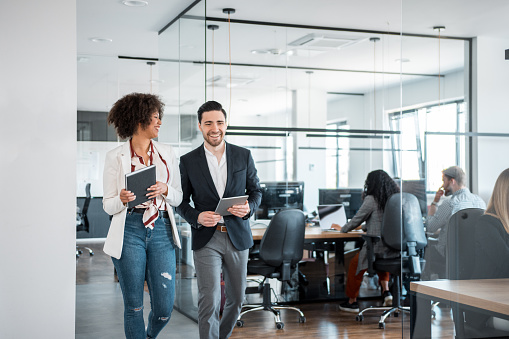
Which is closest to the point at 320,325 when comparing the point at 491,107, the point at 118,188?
the point at 118,188

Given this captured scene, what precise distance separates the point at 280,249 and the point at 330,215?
153cm

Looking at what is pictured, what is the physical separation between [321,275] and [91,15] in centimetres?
372

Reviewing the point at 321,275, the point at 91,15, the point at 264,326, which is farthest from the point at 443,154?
the point at 91,15

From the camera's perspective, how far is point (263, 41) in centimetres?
765

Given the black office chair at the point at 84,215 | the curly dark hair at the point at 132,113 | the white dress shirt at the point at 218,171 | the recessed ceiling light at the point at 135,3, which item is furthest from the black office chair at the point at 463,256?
the black office chair at the point at 84,215

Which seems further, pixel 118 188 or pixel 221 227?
pixel 221 227

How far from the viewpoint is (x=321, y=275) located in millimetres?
6695

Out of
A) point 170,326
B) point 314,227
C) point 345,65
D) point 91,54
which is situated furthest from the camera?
point 345,65

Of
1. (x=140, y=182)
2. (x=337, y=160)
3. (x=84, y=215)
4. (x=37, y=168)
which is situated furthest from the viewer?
(x=337, y=160)

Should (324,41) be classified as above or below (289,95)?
above

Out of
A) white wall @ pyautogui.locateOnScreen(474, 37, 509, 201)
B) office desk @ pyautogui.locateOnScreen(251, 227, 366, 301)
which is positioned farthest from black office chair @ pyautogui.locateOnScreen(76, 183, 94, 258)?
white wall @ pyautogui.locateOnScreen(474, 37, 509, 201)

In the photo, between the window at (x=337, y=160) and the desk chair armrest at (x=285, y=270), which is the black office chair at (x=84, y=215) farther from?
the window at (x=337, y=160)

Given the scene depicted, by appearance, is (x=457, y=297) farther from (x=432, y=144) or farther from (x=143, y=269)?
(x=143, y=269)

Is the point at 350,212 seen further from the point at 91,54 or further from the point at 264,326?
the point at 91,54
